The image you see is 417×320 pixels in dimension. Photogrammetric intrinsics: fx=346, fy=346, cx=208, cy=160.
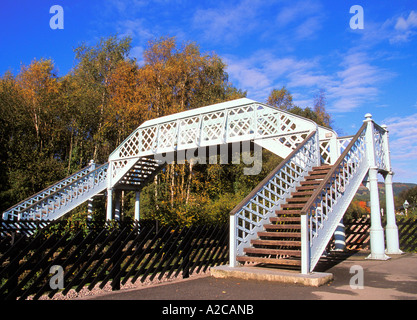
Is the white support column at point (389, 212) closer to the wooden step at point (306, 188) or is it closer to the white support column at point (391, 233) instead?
the white support column at point (391, 233)

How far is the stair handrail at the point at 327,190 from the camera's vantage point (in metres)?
6.41

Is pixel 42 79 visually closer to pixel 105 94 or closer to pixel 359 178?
pixel 105 94

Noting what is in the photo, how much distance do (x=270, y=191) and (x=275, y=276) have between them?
2354mm

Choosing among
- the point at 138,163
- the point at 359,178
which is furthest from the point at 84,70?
the point at 359,178

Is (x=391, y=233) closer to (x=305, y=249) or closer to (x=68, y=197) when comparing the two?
(x=305, y=249)

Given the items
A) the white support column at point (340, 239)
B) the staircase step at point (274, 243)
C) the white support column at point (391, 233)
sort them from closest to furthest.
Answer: the staircase step at point (274, 243) → the white support column at point (391, 233) → the white support column at point (340, 239)

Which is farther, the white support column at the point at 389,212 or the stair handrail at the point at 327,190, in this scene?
the white support column at the point at 389,212

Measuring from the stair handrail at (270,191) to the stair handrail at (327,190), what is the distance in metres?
0.93

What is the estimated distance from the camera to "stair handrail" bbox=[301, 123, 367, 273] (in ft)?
21.0

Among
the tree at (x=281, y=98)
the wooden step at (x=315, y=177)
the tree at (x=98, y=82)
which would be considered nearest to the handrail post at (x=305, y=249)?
the wooden step at (x=315, y=177)

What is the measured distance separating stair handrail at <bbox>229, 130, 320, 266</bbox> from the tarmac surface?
109 centimetres

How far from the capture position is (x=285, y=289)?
5.67 meters

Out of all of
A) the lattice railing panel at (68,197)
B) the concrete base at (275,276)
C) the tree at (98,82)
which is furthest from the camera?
the tree at (98,82)

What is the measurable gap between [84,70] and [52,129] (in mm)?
8478
